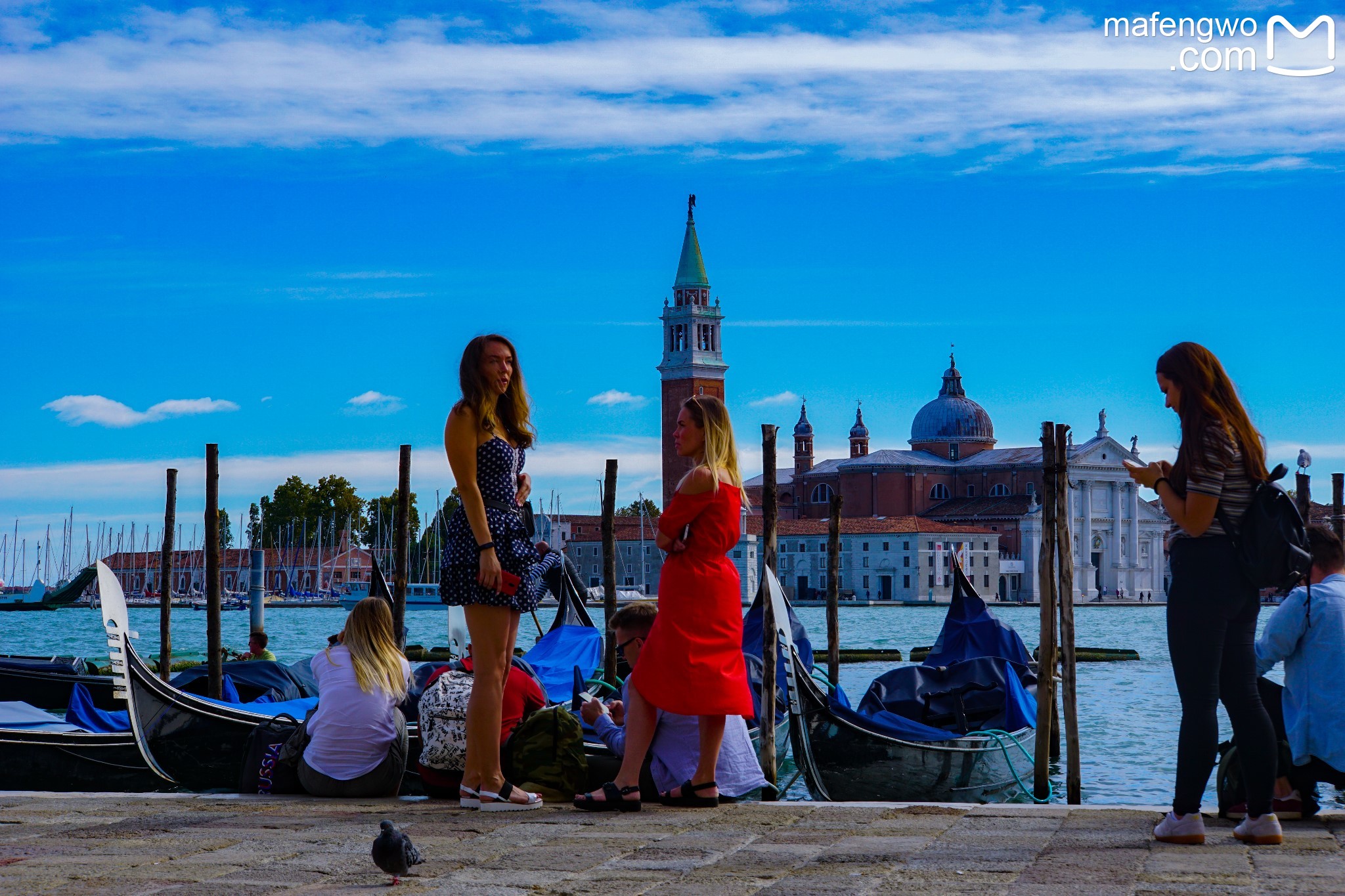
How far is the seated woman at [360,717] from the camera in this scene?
4516 mm

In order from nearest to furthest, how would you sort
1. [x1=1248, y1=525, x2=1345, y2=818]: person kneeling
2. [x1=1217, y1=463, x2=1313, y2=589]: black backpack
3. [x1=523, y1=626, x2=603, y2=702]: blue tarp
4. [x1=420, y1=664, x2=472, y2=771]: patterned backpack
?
[x1=1217, y1=463, x2=1313, y2=589]: black backpack → [x1=1248, y1=525, x2=1345, y2=818]: person kneeling → [x1=420, y1=664, x2=472, y2=771]: patterned backpack → [x1=523, y1=626, x2=603, y2=702]: blue tarp

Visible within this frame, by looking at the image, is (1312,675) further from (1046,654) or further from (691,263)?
(691,263)

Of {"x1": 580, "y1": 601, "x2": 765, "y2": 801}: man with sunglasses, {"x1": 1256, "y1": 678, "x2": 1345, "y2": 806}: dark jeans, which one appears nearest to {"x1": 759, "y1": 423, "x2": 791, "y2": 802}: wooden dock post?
{"x1": 580, "y1": 601, "x2": 765, "y2": 801}: man with sunglasses

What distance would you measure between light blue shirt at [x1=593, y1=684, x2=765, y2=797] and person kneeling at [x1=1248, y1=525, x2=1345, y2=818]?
140 centimetres

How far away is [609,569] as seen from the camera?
12.4 metres

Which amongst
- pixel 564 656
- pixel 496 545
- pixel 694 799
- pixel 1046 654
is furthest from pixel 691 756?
pixel 564 656

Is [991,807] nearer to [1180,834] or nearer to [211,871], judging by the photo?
[1180,834]

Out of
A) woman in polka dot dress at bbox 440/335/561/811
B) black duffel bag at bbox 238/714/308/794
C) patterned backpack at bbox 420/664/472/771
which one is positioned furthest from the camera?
black duffel bag at bbox 238/714/308/794

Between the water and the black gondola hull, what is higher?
the black gondola hull

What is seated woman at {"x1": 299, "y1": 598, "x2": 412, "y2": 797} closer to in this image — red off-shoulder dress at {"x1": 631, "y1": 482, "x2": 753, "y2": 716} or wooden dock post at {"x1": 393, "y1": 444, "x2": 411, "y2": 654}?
red off-shoulder dress at {"x1": 631, "y1": 482, "x2": 753, "y2": 716}

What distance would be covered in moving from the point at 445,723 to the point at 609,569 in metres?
8.01

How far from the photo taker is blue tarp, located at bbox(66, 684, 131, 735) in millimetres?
7668

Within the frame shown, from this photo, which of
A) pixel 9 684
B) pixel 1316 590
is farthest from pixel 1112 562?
pixel 1316 590

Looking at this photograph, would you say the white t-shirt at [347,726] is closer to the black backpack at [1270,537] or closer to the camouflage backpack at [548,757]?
the camouflage backpack at [548,757]
